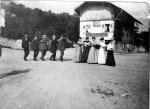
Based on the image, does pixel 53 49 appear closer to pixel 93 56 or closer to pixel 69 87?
pixel 93 56

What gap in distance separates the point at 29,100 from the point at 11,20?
4.99 feet

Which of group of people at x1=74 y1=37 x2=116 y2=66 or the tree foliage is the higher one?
the tree foliage

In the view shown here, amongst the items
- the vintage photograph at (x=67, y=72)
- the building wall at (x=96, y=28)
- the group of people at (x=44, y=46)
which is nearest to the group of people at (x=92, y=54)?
the group of people at (x=44, y=46)

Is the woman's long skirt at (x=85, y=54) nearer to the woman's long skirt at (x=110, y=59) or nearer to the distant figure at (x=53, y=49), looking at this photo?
the distant figure at (x=53, y=49)

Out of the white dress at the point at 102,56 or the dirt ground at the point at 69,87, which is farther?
the white dress at the point at 102,56

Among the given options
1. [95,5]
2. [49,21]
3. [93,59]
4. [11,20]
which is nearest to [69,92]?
[49,21]

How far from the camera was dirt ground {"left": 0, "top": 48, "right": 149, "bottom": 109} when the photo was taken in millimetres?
3256

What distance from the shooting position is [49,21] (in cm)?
396

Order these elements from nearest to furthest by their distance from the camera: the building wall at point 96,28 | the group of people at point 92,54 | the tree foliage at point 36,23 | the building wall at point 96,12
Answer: the tree foliage at point 36,23, the building wall at point 96,28, the building wall at point 96,12, the group of people at point 92,54

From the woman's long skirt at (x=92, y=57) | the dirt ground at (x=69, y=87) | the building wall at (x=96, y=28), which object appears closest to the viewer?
the dirt ground at (x=69, y=87)

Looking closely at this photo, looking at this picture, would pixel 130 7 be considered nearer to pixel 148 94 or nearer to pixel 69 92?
pixel 148 94

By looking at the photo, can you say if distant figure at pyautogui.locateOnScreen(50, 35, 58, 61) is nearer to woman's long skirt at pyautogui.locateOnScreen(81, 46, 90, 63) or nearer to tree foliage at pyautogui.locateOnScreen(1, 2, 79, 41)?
woman's long skirt at pyautogui.locateOnScreen(81, 46, 90, 63)

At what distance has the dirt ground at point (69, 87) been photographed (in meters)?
3.26

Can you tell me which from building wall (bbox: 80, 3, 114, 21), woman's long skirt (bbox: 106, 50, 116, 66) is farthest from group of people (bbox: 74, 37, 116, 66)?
building wall (bbox: 80, 3, 114, 21)
